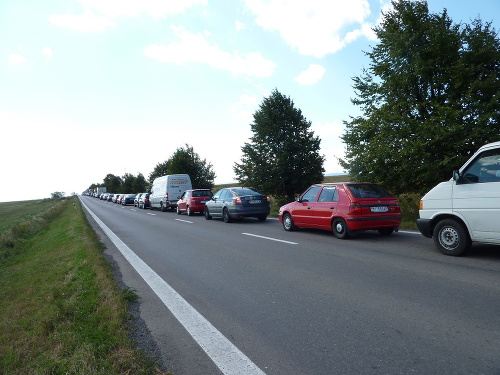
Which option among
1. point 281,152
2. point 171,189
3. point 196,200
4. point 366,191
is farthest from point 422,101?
point 171,189

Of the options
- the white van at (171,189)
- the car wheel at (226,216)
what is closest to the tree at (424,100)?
the car wheel at (226,216)

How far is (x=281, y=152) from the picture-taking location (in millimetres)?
23703

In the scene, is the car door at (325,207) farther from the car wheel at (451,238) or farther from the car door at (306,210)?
the car wheel at (451,238)

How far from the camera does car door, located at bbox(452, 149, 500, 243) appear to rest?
6363 millimetres

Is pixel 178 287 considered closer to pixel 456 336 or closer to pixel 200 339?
pixel 200 339

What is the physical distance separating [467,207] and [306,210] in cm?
500

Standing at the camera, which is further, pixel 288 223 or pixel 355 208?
A: pixel 288 223

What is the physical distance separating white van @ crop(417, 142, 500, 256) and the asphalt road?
394 millimetres

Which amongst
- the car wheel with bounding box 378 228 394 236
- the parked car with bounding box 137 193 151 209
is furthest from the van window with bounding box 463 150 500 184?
the parked car with bounding box 137 193 151 209

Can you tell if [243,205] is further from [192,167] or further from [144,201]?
[192,167]

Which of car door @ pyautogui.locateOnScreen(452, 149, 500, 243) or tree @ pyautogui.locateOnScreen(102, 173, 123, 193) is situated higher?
tree @ pyautogui.locateOnScreen(102, 173, 123, 193)

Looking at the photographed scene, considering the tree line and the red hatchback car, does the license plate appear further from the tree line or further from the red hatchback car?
the tree line

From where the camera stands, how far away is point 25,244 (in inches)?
559

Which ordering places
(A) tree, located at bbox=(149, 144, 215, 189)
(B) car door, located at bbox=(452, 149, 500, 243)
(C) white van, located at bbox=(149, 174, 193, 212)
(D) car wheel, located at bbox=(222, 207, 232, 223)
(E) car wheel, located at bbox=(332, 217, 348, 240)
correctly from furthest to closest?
(A) tree, located at bbox=(149, 144, 215, 189)
(C) white van, located at bbox=(149, 174, 193, 212)
(D) car wheel, located at bbox=(222, 207, 232, 223)
(E) car wheel, located at bbox=(332, 217, 348, 240)
(B) car door, located at bbox=(452, 149, 500, 243)
